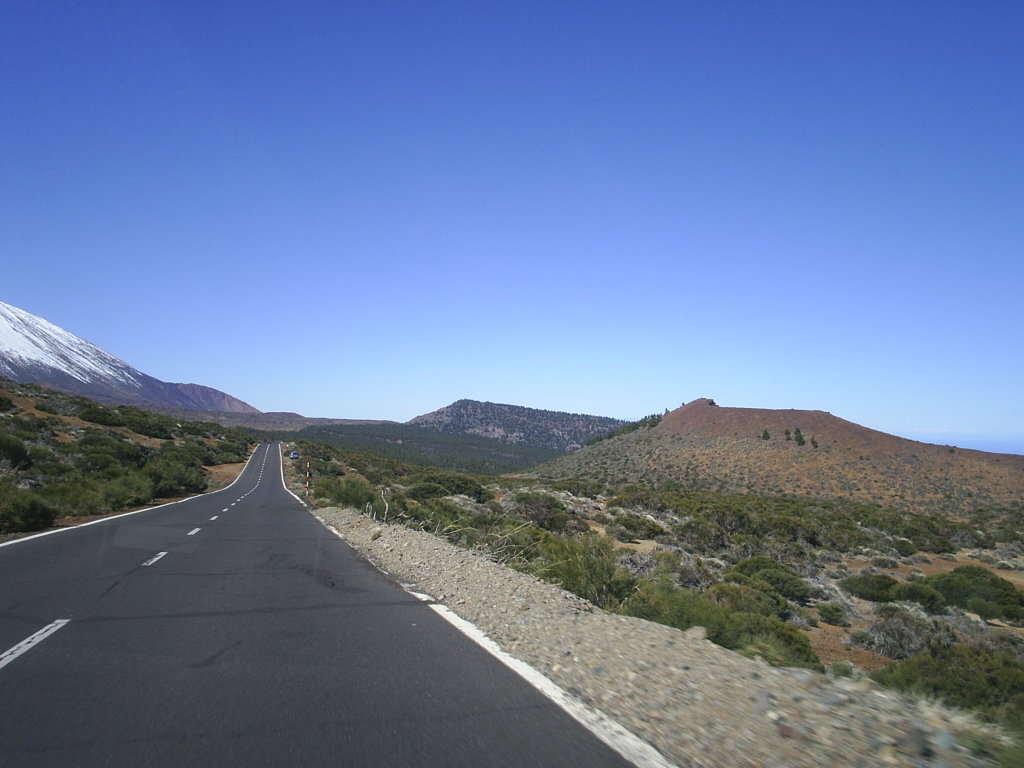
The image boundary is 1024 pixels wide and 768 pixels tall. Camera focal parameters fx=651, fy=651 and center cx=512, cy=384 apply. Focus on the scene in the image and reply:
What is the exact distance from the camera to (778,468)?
7425 cm

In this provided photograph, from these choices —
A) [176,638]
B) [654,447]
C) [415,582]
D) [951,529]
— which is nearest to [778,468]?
[654,447]

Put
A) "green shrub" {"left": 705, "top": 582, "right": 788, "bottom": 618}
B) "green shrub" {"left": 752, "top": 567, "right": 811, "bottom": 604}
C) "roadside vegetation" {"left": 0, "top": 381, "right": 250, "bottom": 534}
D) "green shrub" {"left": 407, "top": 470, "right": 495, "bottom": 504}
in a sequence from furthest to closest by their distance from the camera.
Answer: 1. "green shrub" {"left": 407, "top": 470, "right": 495, "bottom": 504}
2. "roadside vegetation" {"left": 0, "top": 381, "right": 250, "bottom": 534}
3. "green shrub" {"left": 752, "top": 567, "right": 811, "bottom": 604}
4. "green shrub" {"left": 705, "top": 582, "right": 788, "bottom": 618}

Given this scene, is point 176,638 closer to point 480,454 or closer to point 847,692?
point 847,692

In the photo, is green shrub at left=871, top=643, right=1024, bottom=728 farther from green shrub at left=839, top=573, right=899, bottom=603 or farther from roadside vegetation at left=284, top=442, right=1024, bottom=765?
green shrub at left=839, top=573, right=899, bottom=603

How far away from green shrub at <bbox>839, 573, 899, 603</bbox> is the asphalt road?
52.9 feet

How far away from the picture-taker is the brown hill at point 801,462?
6384 centimetres

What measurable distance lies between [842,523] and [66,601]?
39080 millimetres

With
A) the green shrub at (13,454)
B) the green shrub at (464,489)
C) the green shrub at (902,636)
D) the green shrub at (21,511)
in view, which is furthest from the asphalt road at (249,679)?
the green shrub at (464,489)

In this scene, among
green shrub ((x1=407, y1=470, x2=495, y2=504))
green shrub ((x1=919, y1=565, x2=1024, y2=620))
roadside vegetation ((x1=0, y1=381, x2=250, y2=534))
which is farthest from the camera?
green shrub ((x1=407, y1=470, x2=495, y2=504))

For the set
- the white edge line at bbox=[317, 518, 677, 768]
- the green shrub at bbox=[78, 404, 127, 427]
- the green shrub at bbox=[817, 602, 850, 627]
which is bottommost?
the green shrub at bbox=[817, 602, 850, 627]

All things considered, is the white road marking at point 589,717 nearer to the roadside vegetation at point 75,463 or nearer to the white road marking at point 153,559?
the white road marking at point 153,559

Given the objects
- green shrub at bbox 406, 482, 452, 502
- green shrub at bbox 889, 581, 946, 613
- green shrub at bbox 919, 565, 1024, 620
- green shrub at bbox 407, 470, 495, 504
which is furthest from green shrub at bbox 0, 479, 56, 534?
green shrub at bbox 919, 565, 1024, 620

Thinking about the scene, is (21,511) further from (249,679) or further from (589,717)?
(589,717)

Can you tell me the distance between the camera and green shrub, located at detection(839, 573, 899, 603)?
19.7 m
